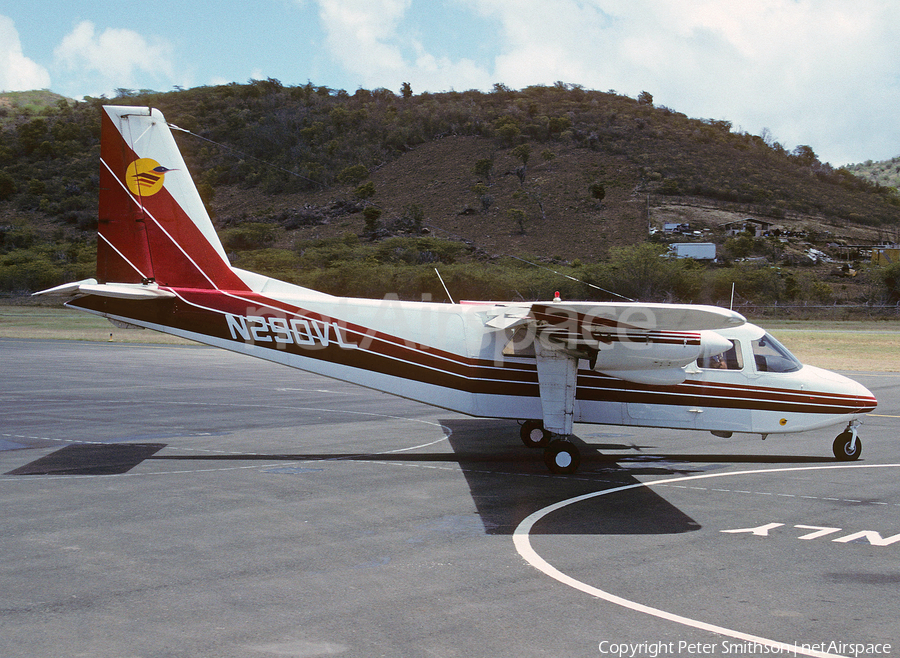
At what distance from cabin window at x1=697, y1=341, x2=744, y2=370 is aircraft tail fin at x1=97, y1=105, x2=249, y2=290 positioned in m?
9.70

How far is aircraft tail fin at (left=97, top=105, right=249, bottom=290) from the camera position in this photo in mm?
14453

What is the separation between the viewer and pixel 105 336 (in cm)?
5128

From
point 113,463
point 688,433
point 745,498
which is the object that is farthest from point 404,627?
point 688,433

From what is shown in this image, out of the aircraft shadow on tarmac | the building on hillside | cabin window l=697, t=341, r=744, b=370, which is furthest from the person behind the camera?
the building on hillside

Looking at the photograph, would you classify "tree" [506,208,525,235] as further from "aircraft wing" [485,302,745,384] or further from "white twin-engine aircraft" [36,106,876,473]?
"aircraft wing" [485,302,745,384]

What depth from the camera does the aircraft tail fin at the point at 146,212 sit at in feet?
47.4

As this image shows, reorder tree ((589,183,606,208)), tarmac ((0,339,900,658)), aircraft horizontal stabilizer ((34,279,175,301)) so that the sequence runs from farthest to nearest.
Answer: tree ((589,183,606,208))
aircraft horizontal stabilizer ((34,279,175,301))
tarmac ((0,339,900,658))

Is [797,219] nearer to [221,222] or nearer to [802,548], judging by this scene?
[221,222]

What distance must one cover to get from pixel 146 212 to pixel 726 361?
11.8 meters

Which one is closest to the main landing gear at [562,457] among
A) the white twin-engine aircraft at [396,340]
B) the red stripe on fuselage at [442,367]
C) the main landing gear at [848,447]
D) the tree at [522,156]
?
the white twin-engine aircraft at [396,340]

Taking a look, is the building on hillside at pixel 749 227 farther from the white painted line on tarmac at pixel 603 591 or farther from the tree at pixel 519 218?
the white painted line on tarmac at pixel 603 591

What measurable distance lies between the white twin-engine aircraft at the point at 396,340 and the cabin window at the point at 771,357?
0.09ft

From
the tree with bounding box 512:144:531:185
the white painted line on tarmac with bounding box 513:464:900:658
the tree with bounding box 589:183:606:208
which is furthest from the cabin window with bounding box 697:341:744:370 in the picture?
the tree with bounding box 512:144:531:185

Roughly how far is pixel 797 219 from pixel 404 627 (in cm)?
11220
